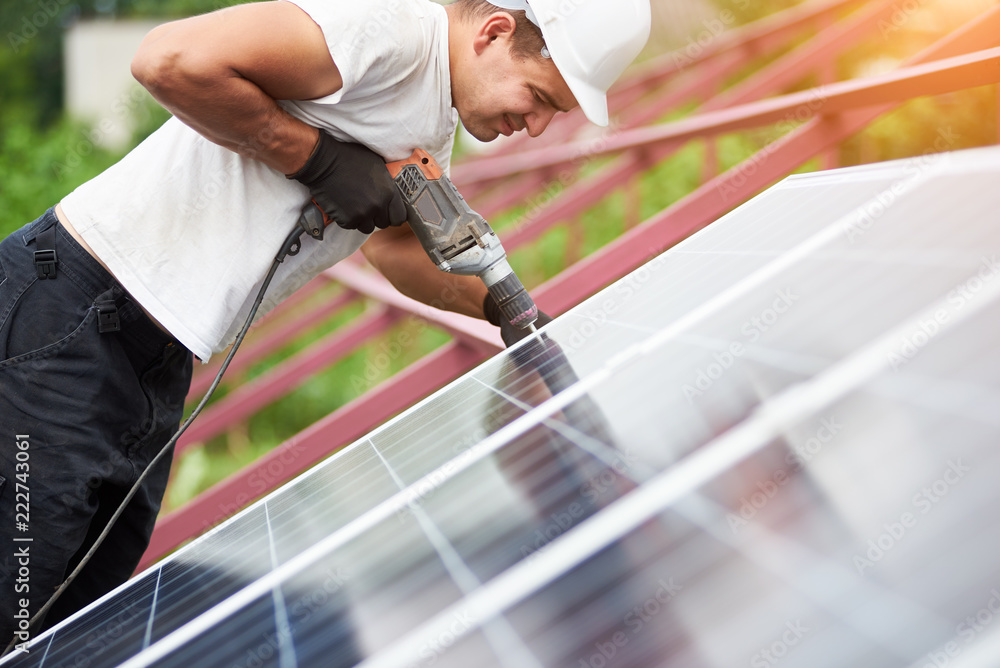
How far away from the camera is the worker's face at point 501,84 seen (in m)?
2.22

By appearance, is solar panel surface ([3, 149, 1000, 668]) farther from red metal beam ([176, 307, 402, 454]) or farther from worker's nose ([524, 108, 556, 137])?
red metal beam ([176, 307, 402, 454])

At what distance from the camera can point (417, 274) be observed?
2.84m

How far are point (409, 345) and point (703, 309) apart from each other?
713 cm

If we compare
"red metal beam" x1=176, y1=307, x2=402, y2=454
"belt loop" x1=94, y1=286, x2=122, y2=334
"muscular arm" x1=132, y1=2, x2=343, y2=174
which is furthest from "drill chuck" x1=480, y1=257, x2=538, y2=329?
"red metal beam" x1=176, y1=307, x2=402, y2=454

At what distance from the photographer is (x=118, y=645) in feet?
4.60

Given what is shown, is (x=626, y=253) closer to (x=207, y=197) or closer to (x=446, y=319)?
(x=446, y=319)

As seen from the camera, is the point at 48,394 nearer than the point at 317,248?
Yes

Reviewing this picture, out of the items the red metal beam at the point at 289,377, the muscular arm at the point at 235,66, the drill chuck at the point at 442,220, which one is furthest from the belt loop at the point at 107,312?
the red metal beam at the point at 289,377

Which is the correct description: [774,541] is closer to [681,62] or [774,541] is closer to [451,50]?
[451,50]

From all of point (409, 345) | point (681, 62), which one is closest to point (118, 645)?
point (409, 345)

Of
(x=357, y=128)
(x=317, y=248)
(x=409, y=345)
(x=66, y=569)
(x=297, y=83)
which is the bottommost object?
(x=409, y=345)

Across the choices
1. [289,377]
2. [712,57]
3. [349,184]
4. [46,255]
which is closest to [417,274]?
[349,184]

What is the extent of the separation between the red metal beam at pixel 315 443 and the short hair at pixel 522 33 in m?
1.22

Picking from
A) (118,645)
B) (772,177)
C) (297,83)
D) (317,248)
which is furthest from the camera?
(772,177)
